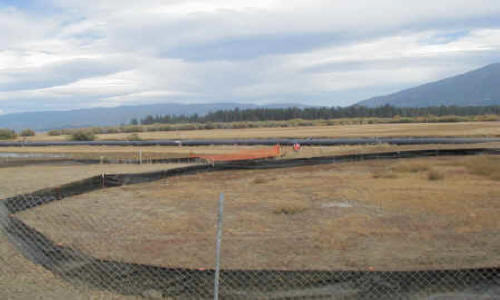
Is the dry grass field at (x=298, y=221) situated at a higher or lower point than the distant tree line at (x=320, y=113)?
lower

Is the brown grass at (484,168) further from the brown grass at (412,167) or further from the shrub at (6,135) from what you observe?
the shrub at (6,135)

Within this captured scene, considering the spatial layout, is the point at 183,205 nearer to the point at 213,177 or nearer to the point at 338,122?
the point at 213,177

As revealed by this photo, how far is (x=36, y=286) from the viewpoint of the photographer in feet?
23.5

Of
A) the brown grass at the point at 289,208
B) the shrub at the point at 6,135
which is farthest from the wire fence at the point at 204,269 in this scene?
the shrub at the point at 6,135

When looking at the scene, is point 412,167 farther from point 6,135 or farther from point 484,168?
point 6,135

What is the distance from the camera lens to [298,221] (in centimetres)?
1254

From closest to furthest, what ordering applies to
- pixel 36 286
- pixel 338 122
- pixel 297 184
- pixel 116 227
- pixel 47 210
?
pixel 36 286
pixel 116 227
pixel 47 210
pixel 297 184
pixel 338 122

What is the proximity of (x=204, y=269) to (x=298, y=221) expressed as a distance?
581 centimetres

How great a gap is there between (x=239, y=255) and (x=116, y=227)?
13.8 ft

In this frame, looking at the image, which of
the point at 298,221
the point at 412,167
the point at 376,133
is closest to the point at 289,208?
the point at 298,221

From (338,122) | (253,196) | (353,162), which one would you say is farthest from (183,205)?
(338,122)

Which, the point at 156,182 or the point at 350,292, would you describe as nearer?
the point at 350,292

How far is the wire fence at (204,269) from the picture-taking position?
6656mm

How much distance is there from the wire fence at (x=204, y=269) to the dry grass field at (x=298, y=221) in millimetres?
65
